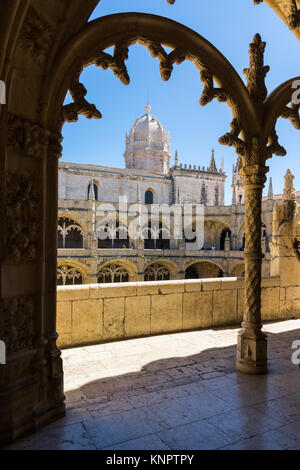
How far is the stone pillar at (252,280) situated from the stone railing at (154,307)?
52.6 inches

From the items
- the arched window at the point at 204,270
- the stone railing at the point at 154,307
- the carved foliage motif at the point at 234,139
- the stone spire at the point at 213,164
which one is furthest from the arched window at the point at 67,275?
the stone spire at the point at 213,164

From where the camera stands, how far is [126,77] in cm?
235

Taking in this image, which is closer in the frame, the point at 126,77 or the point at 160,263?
the point at 126,77

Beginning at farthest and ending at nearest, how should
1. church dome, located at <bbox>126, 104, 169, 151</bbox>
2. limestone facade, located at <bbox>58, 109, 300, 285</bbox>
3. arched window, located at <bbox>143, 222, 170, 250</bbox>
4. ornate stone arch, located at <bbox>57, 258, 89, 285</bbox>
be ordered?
church dome, located at <bbox>126, 104, 169, 151</bbox>, arched window, located at <bbox>143, 222, 170, 250</bbox>, limestone facade, located at <bbox>58, 109, 300, 285</bbox>, ornate stone arch, located at <bbox>57, 258, 89, 285</bbox>

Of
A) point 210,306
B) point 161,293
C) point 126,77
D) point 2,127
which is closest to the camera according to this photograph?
point 2,127

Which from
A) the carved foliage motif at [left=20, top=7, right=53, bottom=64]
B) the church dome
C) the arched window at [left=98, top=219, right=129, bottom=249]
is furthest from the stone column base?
the church dome

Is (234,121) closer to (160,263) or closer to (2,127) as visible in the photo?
(2,127)

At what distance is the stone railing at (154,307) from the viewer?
11.8 feet

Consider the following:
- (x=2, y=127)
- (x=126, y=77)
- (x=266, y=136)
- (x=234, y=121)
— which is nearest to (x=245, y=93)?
(x=234, y=121)

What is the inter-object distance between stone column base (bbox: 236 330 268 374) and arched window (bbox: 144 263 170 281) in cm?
2108

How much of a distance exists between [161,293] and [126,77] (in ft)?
8.95

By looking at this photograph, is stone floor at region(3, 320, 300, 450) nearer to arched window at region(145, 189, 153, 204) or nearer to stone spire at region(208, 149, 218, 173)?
arched window at region(145, 189, 153, 204)

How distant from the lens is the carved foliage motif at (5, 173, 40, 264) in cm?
185
